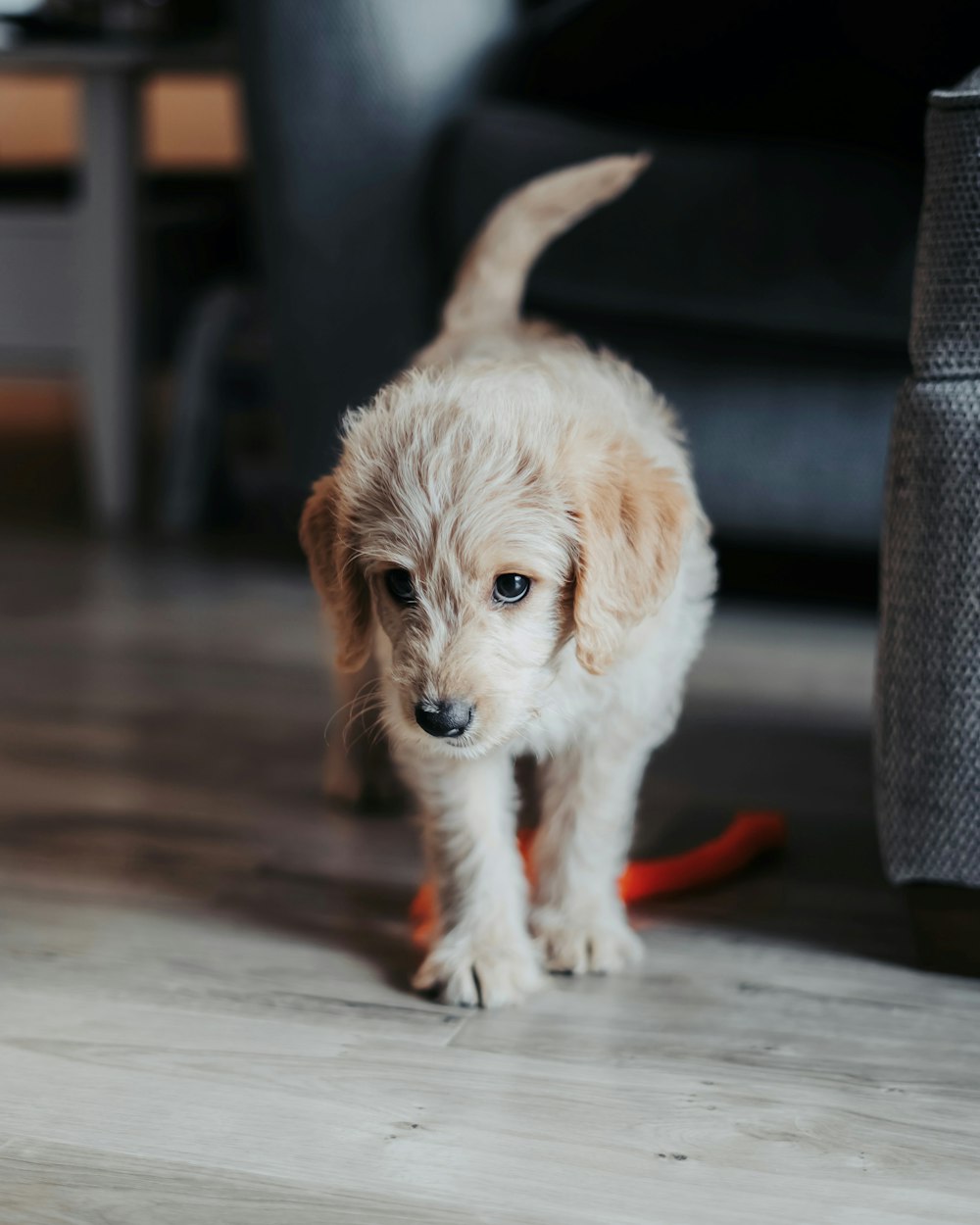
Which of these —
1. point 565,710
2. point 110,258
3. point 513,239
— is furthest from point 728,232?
point 110,258

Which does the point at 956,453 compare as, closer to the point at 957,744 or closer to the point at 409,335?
the point at 957,744

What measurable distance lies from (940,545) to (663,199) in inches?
39.8

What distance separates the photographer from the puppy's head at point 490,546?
1185 mm

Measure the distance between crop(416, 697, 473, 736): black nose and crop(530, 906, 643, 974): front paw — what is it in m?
0.36

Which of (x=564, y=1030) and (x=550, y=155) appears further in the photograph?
(x=550, y=155)

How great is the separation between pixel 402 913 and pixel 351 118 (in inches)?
55.9

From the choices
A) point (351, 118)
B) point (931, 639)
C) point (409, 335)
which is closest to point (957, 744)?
→ point (931, 639)

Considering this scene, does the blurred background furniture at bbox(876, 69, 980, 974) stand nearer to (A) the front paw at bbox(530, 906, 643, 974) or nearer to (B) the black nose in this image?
(A) the front paw at bbox(530, 906, 643, 974)

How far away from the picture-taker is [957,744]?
132cm

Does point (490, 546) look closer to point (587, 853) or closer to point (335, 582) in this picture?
point (335, 582)

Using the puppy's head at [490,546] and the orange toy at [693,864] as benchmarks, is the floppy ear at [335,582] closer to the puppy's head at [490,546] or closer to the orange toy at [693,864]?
the puppy's head at [490,546]

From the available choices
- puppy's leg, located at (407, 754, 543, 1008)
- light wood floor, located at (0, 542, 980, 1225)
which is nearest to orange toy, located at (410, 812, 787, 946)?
light wood floor, located at (0, 542, 980, 1225)

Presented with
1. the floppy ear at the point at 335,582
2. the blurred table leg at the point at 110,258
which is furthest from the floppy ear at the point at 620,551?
the blurred table leg at the point at 110,258

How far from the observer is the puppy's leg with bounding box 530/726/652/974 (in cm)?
143
